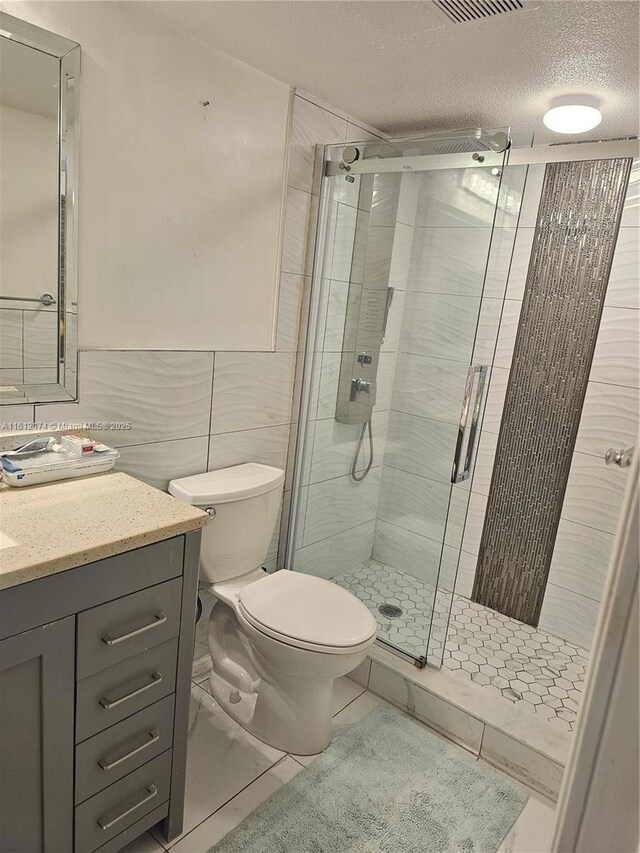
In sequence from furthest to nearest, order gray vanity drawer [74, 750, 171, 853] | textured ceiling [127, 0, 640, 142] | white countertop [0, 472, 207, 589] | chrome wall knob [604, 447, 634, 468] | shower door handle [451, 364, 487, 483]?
shower door handle [451, 364, 487, 483]
textured ceiling [127, 0, 640, 142]
gray vanity drawer [74, 750, 171, 853]
white countertop [0, 472, 207, 589]
chrome wall knob [604, 447, 634, 468]

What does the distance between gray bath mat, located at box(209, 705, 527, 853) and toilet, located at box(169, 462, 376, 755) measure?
14 centimetres

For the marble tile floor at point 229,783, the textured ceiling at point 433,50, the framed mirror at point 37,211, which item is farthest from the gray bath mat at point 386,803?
the textured ceiling at point 433,50

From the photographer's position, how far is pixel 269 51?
68.7 inches

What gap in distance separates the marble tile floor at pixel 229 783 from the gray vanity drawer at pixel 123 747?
1.06 feet

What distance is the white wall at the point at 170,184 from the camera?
1.57 metres

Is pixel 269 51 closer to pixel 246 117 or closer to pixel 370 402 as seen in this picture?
pixel 246 117

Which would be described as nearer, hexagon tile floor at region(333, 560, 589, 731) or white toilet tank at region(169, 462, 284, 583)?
white toilet tank at region(169, 462, 284, 583)

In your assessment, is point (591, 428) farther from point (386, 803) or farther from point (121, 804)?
point (121, 804)

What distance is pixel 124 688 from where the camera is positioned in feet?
4.30

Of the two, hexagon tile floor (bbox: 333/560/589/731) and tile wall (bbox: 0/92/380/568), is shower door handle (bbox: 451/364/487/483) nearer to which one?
hexagon tile floor (bbox: 333/560/589/731)

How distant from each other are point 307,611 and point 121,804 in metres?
0.71

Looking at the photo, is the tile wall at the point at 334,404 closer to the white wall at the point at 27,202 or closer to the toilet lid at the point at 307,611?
the toilet lid at the point at 307,611

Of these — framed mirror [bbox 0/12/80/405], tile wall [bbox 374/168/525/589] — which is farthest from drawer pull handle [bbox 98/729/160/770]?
tile wall [bbox 374/168/525/589]

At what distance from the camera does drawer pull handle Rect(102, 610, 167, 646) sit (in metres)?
1.24
